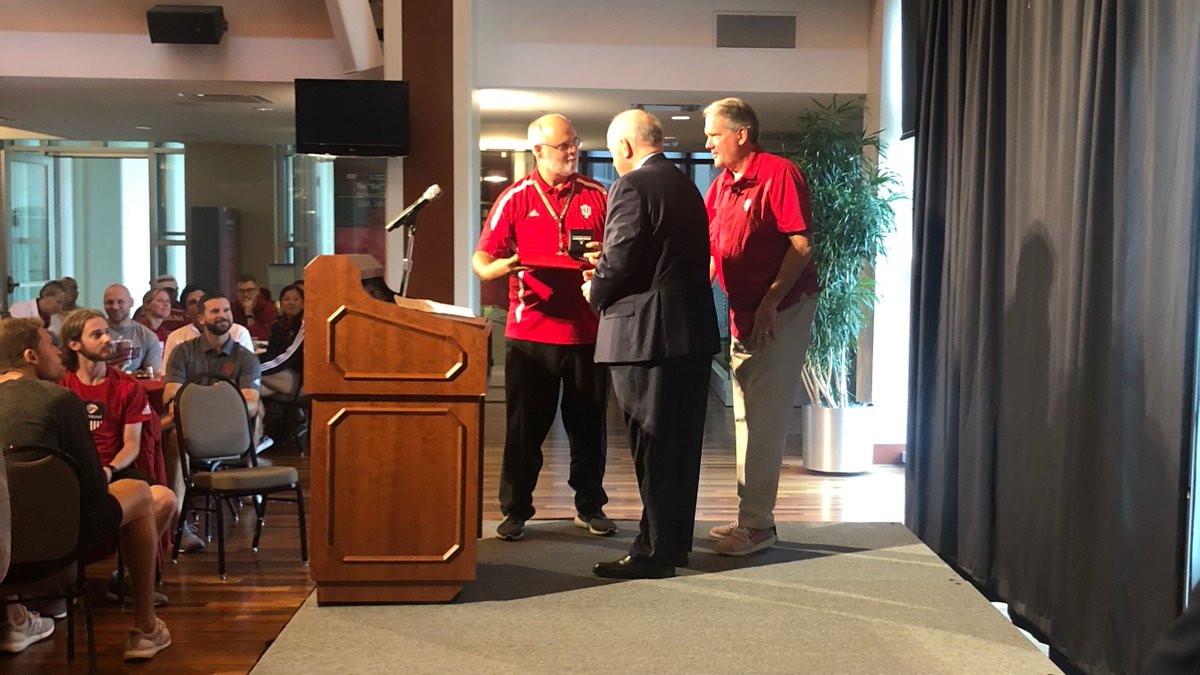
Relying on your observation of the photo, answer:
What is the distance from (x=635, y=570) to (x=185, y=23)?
18.6 ft

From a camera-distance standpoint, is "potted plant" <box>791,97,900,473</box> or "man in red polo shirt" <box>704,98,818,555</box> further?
"potted plant" <box>791,97,900,473</box>

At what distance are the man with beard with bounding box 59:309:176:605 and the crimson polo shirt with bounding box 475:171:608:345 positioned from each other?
57.9 inches

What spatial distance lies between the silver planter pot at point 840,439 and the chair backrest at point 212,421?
352 centimetres

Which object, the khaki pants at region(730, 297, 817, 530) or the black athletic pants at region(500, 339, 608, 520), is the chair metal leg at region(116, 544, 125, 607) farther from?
the khaki pants at region(730, 297, 817, 530)

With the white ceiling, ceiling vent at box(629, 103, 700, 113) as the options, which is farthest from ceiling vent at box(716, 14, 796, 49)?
ceiling vent at box(629, 103, 700, 113)

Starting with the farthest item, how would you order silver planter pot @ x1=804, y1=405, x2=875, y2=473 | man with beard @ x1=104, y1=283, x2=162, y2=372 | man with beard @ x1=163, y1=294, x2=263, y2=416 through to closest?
silver planter pot @ x1=804, y1=405, x2=875, y2=473
man with beard @ x1=104, y1=283, x2=162, y2=372
man with beard @ x1=163, y1=294, x2=263, y2=416

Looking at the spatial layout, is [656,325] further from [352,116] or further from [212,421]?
[352,116]

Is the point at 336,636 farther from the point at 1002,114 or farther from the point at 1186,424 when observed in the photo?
the point at 1002,114

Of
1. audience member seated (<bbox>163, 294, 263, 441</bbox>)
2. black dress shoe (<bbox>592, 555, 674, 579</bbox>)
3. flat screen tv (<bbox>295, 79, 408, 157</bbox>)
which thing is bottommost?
black dress shoe (<bbox>592, 555, 674, 579</bbox>)

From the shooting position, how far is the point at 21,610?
4129mm

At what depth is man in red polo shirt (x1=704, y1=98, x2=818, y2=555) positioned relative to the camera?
4.36 meters

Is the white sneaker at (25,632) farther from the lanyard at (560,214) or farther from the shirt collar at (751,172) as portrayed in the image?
the shirt collar at (751,172)

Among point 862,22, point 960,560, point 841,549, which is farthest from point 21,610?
point 862,22

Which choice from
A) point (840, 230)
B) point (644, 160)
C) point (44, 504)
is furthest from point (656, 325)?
point (840, 230)
